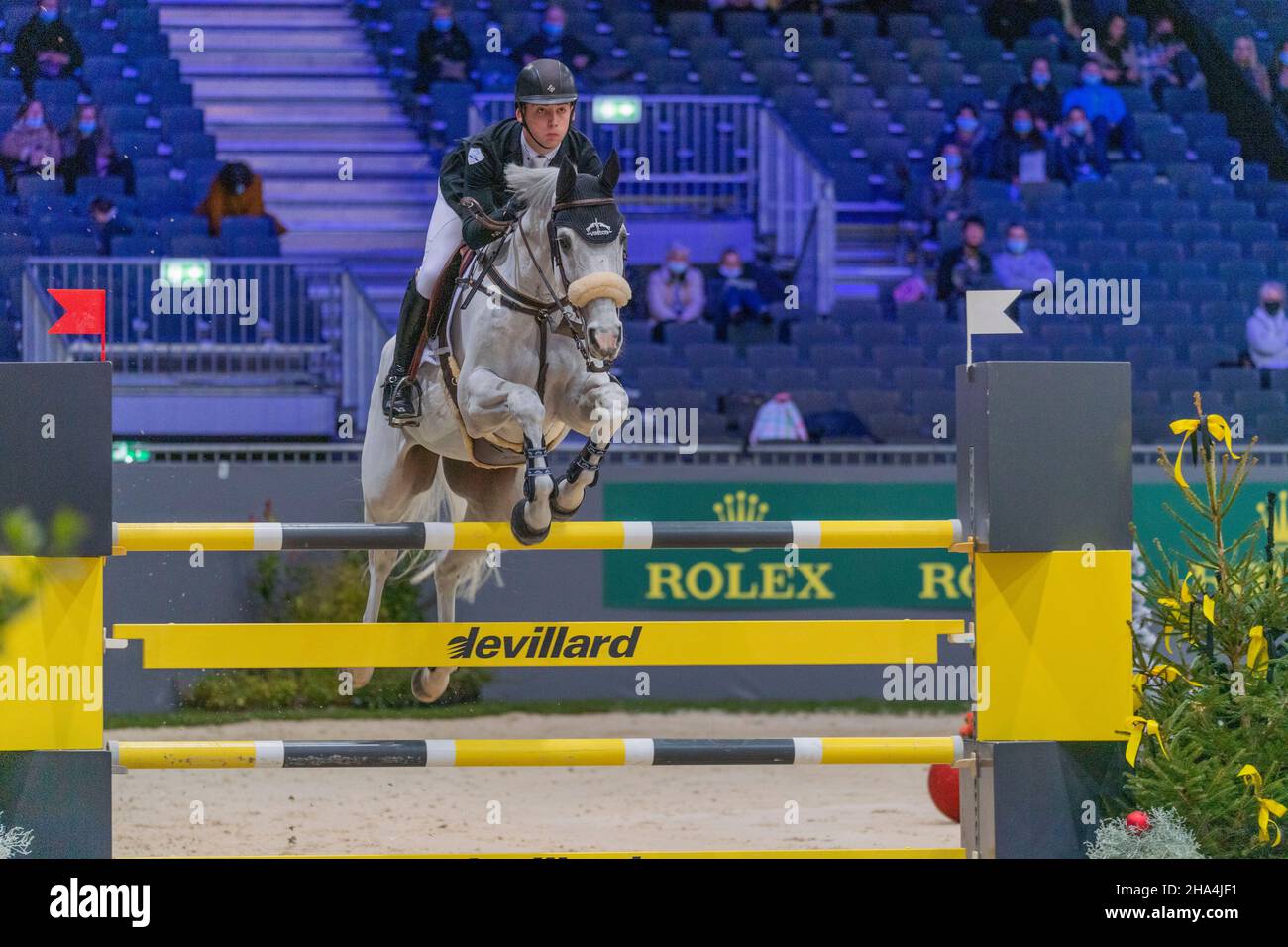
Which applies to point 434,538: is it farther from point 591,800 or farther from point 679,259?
point 679,259

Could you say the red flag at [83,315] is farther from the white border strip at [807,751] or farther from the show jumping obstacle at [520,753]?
the white border strip at [807,751]

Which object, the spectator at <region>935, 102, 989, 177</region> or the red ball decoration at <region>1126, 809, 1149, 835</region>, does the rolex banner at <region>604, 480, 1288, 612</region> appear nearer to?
the spectator at <region>935, 102, 989, 177</region>

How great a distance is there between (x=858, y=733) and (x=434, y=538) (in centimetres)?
466

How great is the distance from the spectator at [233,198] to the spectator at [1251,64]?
21.8ft

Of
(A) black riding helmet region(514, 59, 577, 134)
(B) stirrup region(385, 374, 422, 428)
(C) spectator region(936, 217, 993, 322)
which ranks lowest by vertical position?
(B) stirrup region(385, 374, 422, 428)

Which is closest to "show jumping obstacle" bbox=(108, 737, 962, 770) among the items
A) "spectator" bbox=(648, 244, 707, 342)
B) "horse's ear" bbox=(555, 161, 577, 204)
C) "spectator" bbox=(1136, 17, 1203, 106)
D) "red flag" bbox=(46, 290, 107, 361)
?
"red flag" bbox=(46, 290, 107, 361)

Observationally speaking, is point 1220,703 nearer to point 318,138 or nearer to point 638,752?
point 638,752

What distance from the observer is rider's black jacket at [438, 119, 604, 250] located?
4.23 metres

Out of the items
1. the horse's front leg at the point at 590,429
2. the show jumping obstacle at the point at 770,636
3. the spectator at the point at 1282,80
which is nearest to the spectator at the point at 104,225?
the horse's front leg at the point at 590,429

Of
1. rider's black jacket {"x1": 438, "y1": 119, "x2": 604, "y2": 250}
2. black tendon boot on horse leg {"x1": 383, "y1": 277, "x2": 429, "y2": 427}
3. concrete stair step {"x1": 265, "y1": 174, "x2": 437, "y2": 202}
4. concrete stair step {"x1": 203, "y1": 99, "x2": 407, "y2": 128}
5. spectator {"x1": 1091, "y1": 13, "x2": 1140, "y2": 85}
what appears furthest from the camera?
spectator {"x1": 1091, "y1": 13, "x2": 1140, "y2": 85}

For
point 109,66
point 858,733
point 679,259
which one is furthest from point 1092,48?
point 109,66

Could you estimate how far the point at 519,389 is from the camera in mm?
4090

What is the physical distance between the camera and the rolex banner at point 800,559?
8.22m

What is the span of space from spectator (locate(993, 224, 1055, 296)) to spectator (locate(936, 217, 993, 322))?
101 mm
